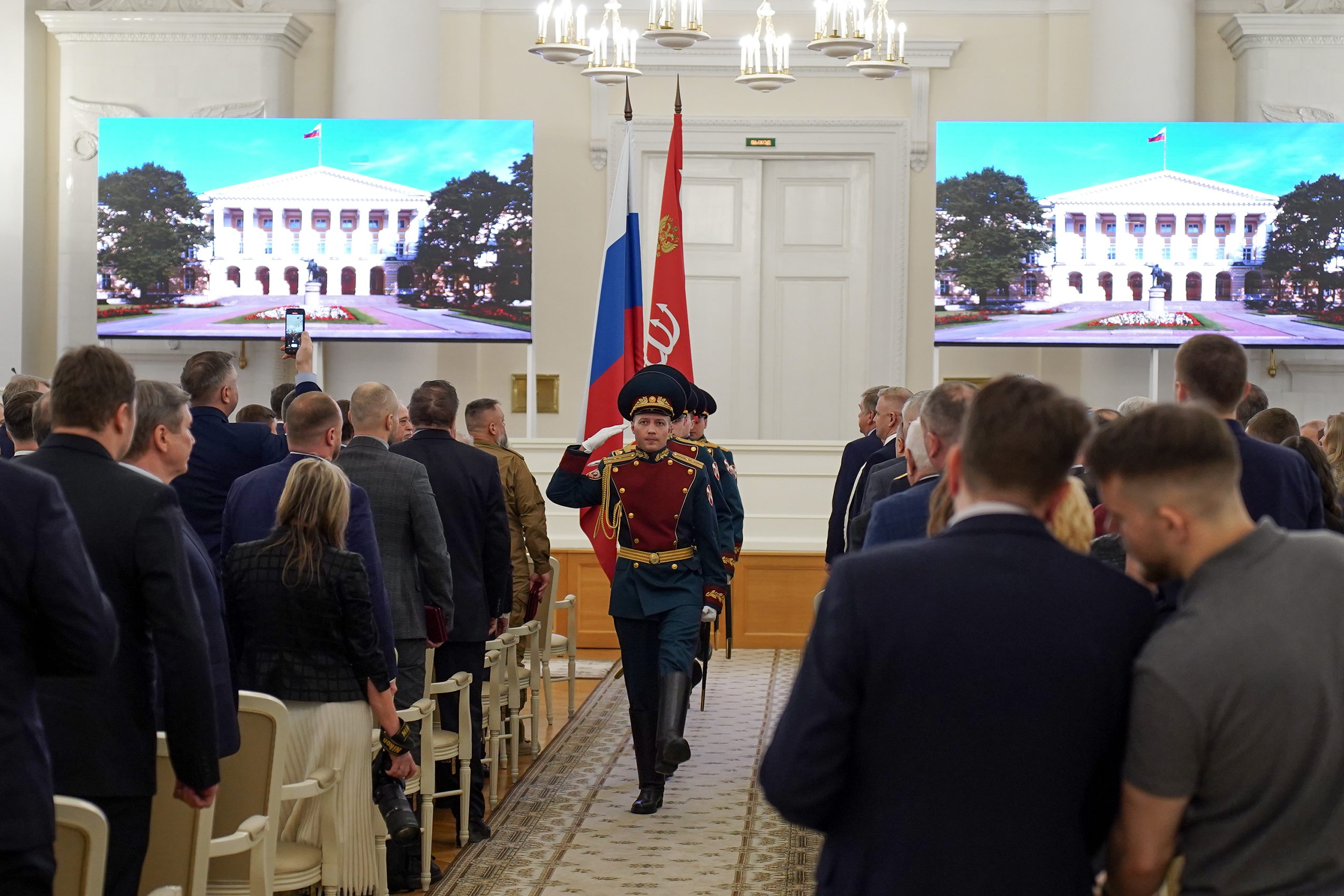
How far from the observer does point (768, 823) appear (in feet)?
18.6

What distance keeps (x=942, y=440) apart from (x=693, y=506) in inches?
101

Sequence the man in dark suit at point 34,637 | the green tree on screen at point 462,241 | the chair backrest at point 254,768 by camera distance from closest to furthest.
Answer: the man in dark suit at point 34,637 → the chair backrest at point 254,768 → the green tree on screen at point 462,241

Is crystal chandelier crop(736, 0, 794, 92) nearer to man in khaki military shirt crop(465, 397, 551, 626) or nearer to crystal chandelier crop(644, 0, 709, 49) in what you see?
crystal chandelier crop(644, 0, 709, 49)

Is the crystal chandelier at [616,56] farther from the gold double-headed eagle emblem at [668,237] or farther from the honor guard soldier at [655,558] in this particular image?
the honor guard soldier at [655,558]

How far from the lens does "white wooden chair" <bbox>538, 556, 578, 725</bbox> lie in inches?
280

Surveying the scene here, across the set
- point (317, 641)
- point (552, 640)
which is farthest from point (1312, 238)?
point (317, 641)

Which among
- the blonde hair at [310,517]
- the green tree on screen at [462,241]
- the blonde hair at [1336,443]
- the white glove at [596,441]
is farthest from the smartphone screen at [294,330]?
the green tree on screen at [462,241]

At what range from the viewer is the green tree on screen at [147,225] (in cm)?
1070

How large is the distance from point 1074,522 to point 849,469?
15.3 ft

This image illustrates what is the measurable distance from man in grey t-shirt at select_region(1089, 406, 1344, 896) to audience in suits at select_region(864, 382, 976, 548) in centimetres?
138

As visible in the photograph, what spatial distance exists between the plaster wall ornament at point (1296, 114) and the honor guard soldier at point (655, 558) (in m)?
7.13

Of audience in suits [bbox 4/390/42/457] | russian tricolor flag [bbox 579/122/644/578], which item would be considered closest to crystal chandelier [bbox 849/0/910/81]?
russian tricolor flag [bbox 579/122/644/578]

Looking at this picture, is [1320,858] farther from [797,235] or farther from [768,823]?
[797,235]

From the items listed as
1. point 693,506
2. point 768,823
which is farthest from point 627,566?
point 768,823
